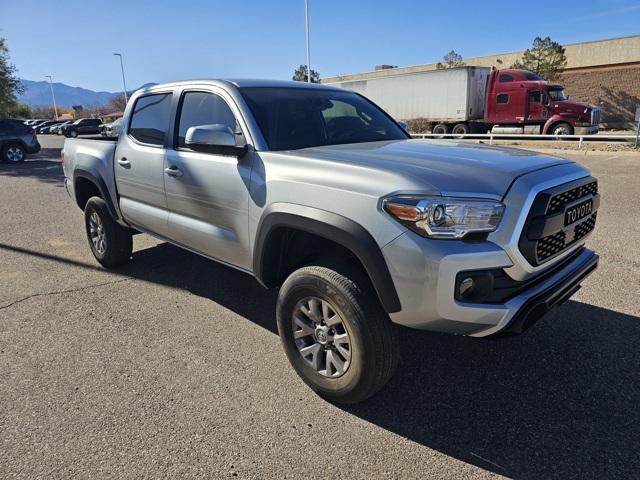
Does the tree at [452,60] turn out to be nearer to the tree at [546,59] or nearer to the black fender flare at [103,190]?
the tree at [546,59]

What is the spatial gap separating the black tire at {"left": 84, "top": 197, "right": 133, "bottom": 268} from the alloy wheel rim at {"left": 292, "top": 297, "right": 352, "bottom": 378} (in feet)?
9.69

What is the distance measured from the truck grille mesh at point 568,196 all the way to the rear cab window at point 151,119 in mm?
3016

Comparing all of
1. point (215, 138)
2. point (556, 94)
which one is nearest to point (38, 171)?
point (215, 138)

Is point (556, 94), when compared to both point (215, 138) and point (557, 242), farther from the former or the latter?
point (215, 138)

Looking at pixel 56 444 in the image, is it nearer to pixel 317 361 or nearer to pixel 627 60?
pixel 317 361

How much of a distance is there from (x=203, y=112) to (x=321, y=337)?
2047 millimetres

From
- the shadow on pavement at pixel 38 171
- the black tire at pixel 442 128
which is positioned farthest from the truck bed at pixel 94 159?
the black tire at pixel 442 128

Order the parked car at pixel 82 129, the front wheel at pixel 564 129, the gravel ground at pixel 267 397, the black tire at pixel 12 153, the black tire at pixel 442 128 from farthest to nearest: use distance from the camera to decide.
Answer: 1. the parked car at pixel 82 129
2. the black tire at pixel 442 128
3. the front wheel at pixel 564 129
4. the black tire at pixel 12 153
5. the gravel ground at pixel 267 397

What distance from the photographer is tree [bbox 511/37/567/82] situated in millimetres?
36856

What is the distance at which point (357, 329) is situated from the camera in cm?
255

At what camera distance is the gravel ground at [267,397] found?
238 centimetres

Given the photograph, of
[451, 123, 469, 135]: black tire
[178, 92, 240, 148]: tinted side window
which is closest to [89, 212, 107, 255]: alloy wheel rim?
[178, 92, 240, 148]: tinted side window

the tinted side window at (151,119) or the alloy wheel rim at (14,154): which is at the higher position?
the tinted side window at (151,119)

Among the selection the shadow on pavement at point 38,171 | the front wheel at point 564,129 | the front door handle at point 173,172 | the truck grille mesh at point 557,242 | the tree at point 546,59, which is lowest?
the shadow on pavement at point 38,171
